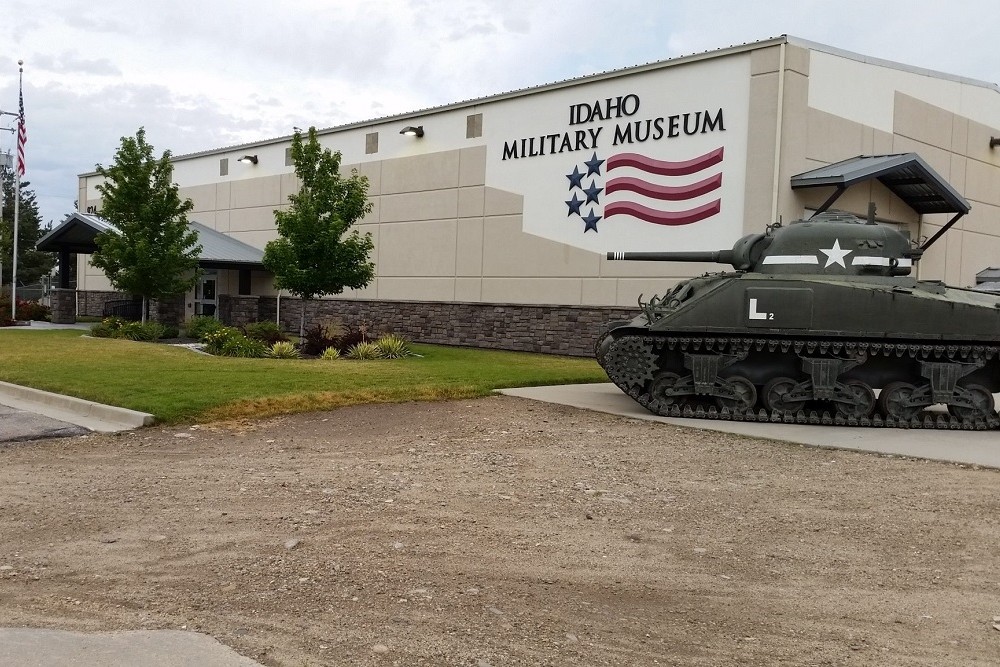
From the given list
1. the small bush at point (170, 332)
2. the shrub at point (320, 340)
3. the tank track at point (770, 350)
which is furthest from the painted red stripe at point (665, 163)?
the small bush at point (170, 332)

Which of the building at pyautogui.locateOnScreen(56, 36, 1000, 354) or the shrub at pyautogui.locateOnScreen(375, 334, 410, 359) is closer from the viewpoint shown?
the building at pyautogui.locateOnScreen(56, 36, 1000, 354)

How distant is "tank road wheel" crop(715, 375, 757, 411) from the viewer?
37.1 feet

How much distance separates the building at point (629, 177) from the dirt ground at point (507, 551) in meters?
10.3

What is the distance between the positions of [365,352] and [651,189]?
7139mm

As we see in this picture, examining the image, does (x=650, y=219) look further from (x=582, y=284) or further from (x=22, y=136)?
(x=22, y=136)

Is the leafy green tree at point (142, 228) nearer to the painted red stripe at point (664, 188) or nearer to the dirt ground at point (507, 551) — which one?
the painted red stripe at point (664, 188)

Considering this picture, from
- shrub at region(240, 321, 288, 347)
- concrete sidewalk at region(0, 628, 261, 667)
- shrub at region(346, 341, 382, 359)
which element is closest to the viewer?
concrete sidewalk at region(0, 628, 261, 667)

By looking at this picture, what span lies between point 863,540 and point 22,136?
30.6 meters

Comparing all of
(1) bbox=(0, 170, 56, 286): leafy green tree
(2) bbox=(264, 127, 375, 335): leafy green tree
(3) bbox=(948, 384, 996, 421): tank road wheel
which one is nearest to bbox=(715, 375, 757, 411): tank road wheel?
(3) bbox=(948, 384, 996, 421): tank road wheel

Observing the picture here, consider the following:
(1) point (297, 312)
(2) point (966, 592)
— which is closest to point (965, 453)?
(2) point (966, 592)

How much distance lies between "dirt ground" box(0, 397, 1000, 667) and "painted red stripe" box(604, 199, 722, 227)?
1003 cm

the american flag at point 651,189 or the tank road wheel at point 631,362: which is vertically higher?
the american flag at point 651,189

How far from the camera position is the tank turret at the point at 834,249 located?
1177cm

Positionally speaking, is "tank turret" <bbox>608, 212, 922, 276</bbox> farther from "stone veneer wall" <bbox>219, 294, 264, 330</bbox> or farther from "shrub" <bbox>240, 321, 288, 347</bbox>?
"stone veneer wall" <bbox>219, 294, 264, 330</bbox>
